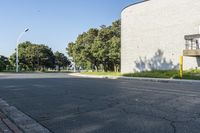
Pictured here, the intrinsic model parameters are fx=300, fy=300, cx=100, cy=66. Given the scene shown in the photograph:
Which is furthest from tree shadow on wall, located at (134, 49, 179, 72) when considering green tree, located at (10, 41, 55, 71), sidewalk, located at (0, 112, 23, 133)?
green tree, located at (10, 41, 55, 71)

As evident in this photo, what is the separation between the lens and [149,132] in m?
5.93

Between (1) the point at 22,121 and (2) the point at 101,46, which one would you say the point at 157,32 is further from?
(1) the point at 22,121

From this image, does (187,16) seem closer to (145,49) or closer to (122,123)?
(145,49)

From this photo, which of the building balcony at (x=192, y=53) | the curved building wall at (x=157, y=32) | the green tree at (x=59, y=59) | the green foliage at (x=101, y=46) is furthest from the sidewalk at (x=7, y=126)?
the green tree at (x=59, y=59)

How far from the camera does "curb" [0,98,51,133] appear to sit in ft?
21.2

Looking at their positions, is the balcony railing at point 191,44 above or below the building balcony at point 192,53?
above

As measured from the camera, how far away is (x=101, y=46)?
53.5 metres

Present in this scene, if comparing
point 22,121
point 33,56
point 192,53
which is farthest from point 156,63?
point 33,56

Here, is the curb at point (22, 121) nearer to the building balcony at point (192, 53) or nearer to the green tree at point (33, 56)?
the building balcony at point (192, 53)

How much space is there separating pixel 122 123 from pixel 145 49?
38787 mm

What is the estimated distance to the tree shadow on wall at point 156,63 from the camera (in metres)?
41.0

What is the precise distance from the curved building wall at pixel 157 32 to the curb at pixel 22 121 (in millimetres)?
32020

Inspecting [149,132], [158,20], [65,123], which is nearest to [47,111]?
[65,123]

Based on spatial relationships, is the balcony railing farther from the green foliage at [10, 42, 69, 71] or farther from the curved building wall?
the green foliage at [10, 42, 69, 71]
